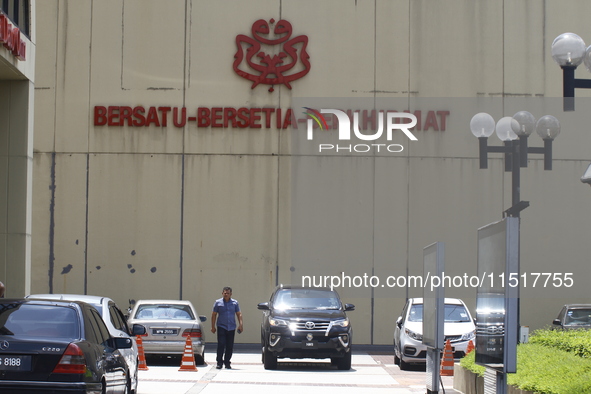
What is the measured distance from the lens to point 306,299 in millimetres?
22344

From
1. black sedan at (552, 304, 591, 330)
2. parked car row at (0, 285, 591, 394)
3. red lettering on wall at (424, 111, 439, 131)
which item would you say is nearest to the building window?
parked car row at (0, 285, 591, 394)

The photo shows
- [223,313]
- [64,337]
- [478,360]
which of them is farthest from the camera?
[223,313]

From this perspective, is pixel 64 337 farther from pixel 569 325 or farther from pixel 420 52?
pixel 420 52

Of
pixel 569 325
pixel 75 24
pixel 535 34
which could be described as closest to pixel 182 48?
pixel 75 24

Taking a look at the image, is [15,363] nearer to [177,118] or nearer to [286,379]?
[286,379]

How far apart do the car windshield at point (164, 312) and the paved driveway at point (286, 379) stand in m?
1.09

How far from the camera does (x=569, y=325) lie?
24.4 metres

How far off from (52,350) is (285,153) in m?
21.4

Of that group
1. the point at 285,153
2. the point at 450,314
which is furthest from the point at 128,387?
the point at 285,153

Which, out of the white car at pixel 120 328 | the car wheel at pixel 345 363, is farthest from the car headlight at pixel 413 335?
the white car at pixel 120 328

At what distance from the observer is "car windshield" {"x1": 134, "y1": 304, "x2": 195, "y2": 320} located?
22.5m

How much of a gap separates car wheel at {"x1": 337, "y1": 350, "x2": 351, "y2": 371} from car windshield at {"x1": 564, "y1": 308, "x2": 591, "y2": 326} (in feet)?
20.4

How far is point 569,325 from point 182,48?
14.6 m

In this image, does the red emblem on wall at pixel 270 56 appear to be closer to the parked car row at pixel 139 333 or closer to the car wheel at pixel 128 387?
the parked car row at pixel 139 333
